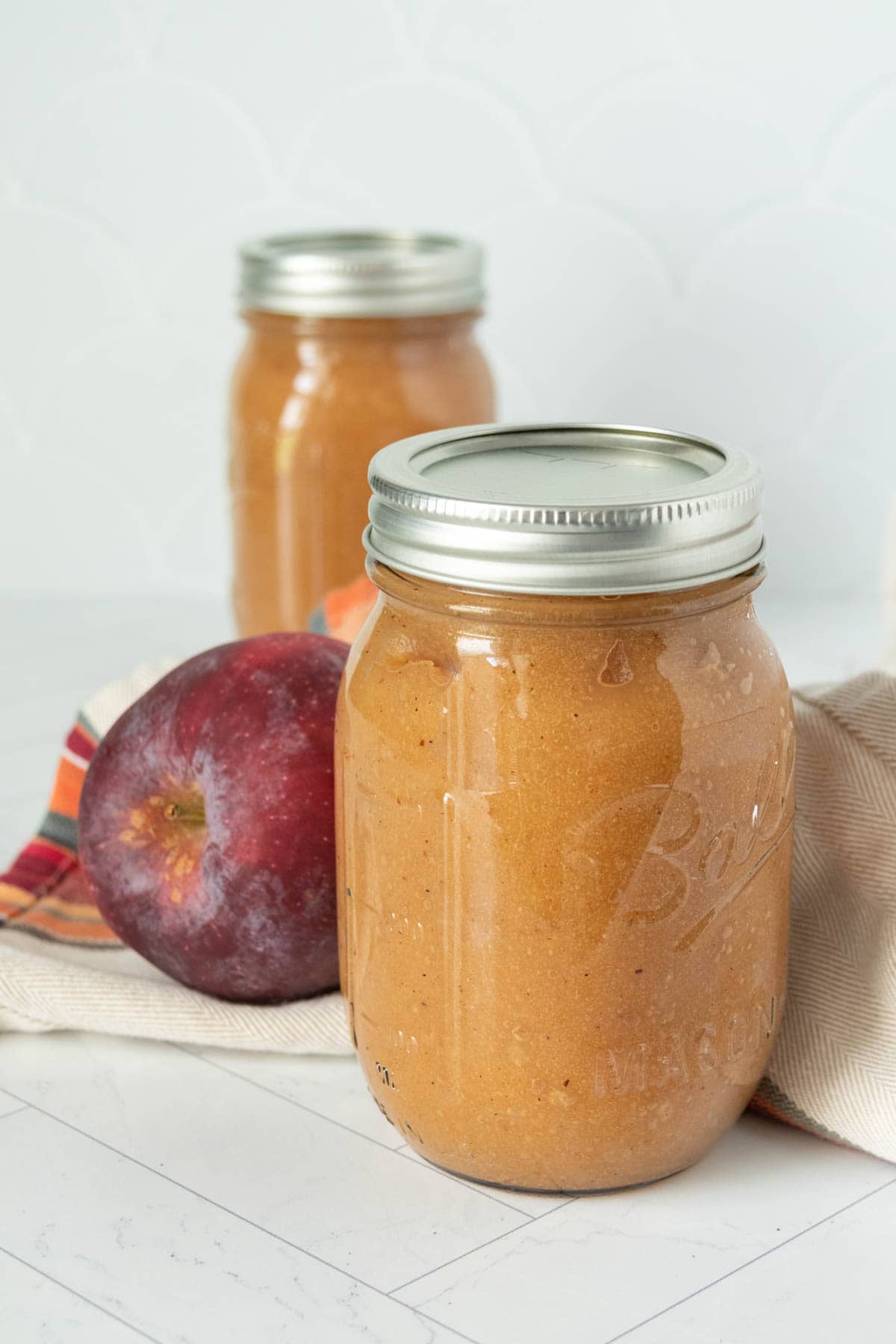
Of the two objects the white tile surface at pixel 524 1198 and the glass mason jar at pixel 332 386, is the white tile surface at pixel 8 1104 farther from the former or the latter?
the glass mason jar at pixel 332 386

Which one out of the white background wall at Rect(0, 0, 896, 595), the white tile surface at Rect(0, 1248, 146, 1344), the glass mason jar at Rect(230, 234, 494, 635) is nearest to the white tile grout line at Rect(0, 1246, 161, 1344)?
the white tile surface at Rect(0, 1248, 146, 1344)

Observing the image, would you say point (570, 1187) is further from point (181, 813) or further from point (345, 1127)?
point (181, 813)

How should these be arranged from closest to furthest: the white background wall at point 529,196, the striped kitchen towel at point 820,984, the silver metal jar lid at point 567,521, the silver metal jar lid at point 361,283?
the silver metal jar lid at point 567,521
the striped kitchen towel at point 820,984
the silver metal jar lid at point 361,283
the white background wall at point 529,196

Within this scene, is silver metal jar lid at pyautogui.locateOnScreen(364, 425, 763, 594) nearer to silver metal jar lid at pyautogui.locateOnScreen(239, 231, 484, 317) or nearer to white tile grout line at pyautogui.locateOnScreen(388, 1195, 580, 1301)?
white tile grout line at pyautogui.locateOnScreen(388, 1195, 580, 1301)

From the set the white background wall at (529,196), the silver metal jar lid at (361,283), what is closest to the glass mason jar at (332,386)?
the silver metal jar lid at (361,283)

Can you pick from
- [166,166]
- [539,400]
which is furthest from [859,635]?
[166,166]

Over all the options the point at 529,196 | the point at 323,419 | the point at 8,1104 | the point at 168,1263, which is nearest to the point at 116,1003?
the point at 8,1104
